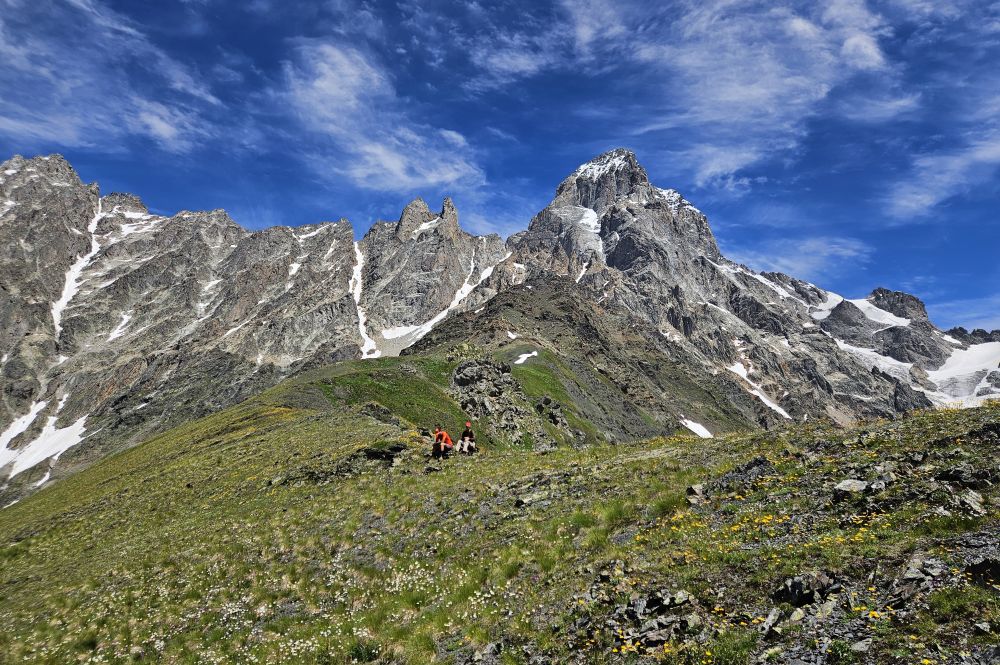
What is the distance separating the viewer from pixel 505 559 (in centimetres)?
1502

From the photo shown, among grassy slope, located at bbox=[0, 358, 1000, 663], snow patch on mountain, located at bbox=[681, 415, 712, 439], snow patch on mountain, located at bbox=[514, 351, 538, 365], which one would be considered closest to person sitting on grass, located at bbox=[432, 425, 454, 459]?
grassy slope, located at bbox=[0, 358, 1000, 663]

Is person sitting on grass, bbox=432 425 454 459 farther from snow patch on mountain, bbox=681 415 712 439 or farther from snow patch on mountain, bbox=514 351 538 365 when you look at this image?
snow patch on mountain, bbox=681 415 712 439

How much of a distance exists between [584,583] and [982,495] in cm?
854

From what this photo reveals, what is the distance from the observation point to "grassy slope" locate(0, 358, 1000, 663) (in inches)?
399

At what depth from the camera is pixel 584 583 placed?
1275 centimetres

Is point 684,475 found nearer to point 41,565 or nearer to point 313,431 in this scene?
point 41,565

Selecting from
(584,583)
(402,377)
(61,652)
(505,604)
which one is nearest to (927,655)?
(584,583)

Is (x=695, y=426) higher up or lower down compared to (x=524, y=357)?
lower down

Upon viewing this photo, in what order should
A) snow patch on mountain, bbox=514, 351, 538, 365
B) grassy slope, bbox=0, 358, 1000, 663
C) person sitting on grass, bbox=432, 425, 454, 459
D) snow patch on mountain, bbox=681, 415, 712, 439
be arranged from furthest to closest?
snow patch on mountain, bbox=681, 415, 712, 439 → snow patch on mountain, bbox=514, 351, 538, 365 → person sitting on grass, bbox=432, 425, 454, 459 → grassy slope, bbox=0, 358, 1000, 663

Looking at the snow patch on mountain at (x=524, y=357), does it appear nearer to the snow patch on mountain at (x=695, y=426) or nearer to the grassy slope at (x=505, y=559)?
the snow patch on mountain at (x=695, y=426)

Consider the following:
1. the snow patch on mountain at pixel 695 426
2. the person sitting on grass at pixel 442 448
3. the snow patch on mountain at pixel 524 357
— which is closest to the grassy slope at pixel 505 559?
the person sitting on grass at pixel 442 448

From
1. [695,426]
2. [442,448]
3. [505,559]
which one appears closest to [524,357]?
[442,448]

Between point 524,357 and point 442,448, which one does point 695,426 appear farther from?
point 442,448

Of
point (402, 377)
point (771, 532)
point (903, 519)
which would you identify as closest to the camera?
point (903, 519)
